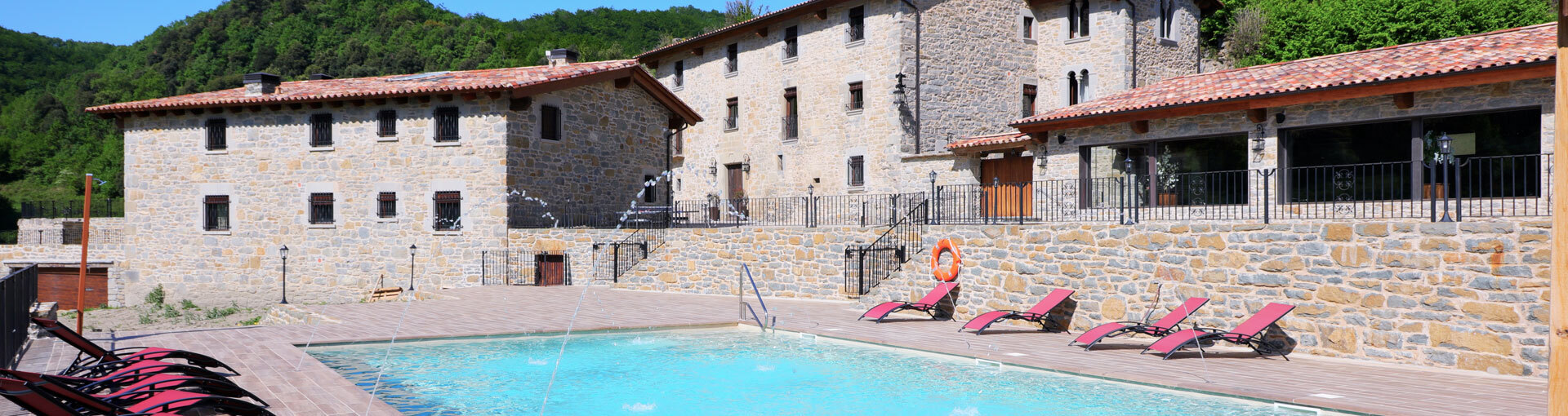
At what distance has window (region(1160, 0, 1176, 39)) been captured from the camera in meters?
28.0

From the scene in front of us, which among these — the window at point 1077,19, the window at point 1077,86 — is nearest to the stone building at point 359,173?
the window at point 1077,86

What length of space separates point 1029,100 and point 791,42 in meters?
7.66

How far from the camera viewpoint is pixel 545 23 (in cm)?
6569

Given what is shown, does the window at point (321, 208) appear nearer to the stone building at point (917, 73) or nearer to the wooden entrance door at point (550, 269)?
the wooden entrance door at point (550, 269)

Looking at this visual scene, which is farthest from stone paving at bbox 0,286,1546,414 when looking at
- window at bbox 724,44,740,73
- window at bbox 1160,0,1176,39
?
window at bbox 1160,0,1176,39

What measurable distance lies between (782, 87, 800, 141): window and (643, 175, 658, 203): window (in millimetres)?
5204

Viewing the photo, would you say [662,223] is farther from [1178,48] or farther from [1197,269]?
[1178,48]

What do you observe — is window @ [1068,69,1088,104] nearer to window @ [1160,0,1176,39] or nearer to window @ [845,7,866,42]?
window @ [1160,0,1176,39]

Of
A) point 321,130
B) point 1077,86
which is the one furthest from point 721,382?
point 1077,86

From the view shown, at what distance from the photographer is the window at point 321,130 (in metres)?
23.5

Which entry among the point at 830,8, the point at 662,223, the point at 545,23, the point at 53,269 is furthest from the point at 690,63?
the point at 545,23

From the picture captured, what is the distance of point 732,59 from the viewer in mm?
32188

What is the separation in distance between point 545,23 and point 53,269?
3977 cm

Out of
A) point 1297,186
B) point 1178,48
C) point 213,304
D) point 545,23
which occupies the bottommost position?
point 213,304
